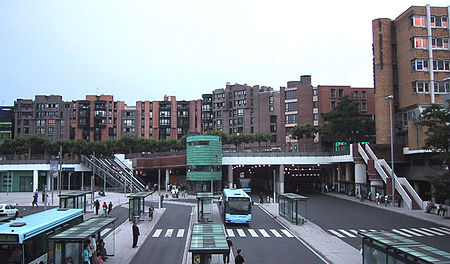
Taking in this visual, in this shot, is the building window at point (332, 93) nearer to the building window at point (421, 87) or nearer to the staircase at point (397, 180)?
the staircase at point (397, 180)

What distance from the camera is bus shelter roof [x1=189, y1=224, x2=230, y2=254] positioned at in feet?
51.5

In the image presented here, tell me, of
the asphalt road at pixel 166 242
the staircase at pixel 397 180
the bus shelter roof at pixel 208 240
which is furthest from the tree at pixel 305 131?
the bus shelter roof at pixel 208 240

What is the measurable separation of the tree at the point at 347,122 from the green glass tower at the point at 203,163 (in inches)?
931

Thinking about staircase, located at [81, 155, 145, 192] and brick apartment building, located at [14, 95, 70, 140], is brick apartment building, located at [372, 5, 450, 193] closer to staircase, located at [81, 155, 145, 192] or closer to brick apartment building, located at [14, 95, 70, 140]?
staircase, located at [81, 155, 145, 192]

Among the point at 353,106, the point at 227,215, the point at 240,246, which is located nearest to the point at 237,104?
the point at 353,106

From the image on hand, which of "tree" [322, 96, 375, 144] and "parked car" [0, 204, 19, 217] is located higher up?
"tree" [322, 96, 375, 144]

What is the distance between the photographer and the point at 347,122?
7438cm

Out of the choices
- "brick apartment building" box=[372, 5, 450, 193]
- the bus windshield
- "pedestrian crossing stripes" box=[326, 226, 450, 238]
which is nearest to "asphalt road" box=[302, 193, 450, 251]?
"pedestrian crossing stripes" box=[326, 226, 450, 238]

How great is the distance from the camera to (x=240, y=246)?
2686 cm

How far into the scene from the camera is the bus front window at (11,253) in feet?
53.5

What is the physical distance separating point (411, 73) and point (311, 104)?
3539cm

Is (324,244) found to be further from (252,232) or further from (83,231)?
(83,231)

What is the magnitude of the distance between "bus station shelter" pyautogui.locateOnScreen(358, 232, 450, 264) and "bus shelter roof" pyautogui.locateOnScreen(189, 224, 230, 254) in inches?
266

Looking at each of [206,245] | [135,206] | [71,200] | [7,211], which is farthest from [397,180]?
[7,211]
